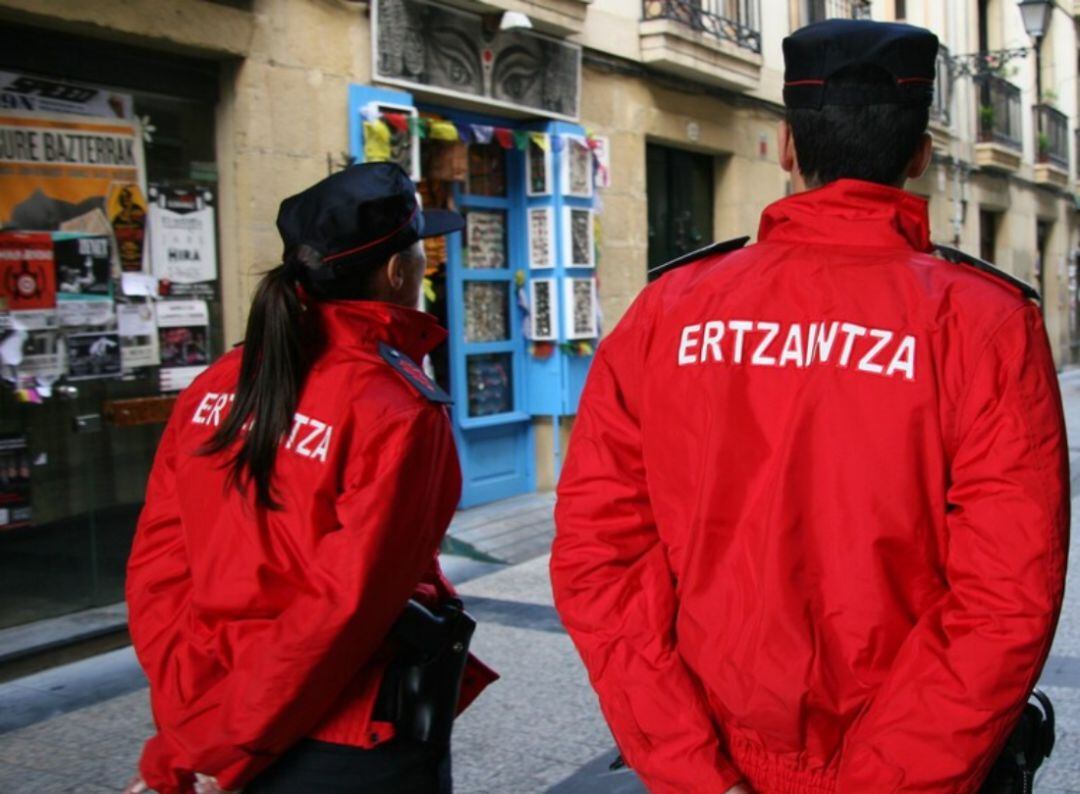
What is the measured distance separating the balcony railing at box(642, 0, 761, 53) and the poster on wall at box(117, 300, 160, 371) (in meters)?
5.64

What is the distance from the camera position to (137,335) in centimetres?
633

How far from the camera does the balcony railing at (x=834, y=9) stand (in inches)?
543

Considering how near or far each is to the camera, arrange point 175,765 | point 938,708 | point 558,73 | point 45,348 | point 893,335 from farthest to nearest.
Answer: point 558,73 < point 45,348 < point 175,765 < point 893,335 < point 938,708

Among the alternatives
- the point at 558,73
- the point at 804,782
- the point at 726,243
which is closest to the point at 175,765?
the point at 804,782

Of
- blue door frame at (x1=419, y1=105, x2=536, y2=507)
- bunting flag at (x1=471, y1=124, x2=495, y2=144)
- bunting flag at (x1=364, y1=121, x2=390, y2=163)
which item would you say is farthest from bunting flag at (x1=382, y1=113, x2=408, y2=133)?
bunting flag at (x1=471, y1=124, x2=495, y2=144)

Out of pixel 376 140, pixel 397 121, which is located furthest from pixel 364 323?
pixel 397 121

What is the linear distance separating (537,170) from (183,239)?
3.40 meters

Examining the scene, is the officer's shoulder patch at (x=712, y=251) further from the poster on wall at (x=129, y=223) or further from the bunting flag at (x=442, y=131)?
the bunting flag at (x=442, y=131)

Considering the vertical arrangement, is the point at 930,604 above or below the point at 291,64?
below

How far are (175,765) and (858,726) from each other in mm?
1107

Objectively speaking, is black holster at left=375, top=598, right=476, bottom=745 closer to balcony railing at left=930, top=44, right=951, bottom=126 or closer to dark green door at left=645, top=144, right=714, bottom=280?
dark green door at left=645, top=144, right=714, bottom=280

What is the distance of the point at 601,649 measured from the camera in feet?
5.78

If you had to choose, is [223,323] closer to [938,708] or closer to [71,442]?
[71,442]

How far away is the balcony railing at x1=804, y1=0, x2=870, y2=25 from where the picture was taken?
1380cm
